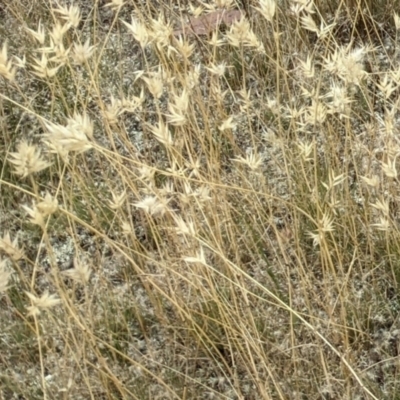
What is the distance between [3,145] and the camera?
2375mm

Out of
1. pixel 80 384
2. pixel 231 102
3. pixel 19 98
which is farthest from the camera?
pixel 19 98

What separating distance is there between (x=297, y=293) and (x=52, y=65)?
→ 58.0 inches

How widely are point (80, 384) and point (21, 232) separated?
0.66m

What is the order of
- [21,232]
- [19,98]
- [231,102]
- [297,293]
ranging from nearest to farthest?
[297,293], [21,232], [231,102], [19,98]

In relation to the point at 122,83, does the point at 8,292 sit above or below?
below

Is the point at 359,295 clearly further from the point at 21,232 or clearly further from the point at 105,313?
the point at 21,232

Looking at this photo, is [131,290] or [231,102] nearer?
[131,290]

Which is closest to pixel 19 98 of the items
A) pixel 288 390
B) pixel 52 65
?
pixel 52 65

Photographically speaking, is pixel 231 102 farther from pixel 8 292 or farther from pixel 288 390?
pixel 288 390

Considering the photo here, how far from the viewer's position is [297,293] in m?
1.65

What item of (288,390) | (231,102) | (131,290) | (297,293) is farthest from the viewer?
(231,102)

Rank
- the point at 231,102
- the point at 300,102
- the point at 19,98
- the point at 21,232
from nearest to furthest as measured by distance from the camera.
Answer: the point at 21,232, the point at 300,102, the point at 231,102, the point at 19,98

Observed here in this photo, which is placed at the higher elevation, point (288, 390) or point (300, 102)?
point (300, 102)

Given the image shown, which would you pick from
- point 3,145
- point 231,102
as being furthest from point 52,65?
point 231,102
